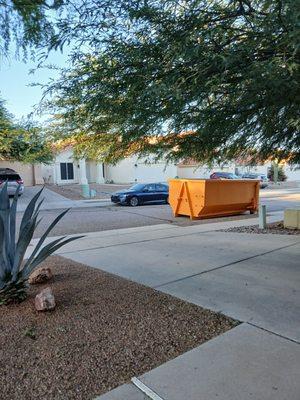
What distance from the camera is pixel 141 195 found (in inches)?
850

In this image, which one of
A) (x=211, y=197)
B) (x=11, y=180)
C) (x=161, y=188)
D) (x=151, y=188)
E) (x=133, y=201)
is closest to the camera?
(x=211, y=197)

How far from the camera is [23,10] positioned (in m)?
3.79

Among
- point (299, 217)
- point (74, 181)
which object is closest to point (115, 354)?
point (299, 217)

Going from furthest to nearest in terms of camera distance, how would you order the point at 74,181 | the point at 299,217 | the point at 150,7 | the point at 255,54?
the point at 74,181
the point at 299,217
the point at 150,7
the point at 255,54

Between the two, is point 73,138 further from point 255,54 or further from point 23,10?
point 255,54

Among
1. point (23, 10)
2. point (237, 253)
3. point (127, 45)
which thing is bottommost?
point (237, 253)

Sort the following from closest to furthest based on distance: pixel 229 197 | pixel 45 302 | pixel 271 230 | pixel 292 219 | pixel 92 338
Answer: pixel 92 338 < pixel 45 302 < pixel 271 230 < pixel 292 219 < pixel 229 197

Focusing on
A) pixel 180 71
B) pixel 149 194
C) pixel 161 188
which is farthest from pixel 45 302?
pixel 161 188

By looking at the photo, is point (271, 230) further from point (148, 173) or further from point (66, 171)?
point (148, 173)

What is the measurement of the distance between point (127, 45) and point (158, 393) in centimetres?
287

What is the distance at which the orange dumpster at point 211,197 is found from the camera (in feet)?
46.6

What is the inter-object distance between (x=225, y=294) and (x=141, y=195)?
16.8 meters

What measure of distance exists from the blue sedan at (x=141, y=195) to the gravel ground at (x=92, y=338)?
53.3 ft

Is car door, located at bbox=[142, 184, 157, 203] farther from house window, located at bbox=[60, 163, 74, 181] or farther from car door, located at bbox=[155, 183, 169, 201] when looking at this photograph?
house window, located at bbox=[60, 163, 74, 181]
